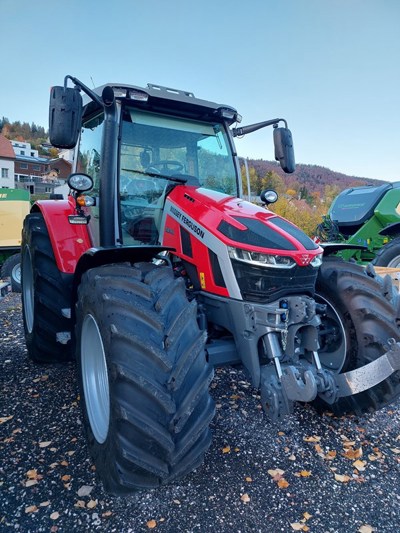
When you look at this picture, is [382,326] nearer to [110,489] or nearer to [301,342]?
[301,342]

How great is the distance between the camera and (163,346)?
177 centimetres

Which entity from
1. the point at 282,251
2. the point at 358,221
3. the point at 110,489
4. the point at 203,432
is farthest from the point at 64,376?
the point at 358,221

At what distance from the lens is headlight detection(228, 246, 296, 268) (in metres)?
2.19

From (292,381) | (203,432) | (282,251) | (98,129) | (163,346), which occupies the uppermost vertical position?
(98,129)

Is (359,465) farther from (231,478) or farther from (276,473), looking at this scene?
(231,478)

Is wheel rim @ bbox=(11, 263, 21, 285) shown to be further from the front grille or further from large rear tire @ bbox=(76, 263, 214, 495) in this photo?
the front grille

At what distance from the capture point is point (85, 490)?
2119 mm

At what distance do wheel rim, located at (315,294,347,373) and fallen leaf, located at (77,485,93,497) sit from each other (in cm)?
170

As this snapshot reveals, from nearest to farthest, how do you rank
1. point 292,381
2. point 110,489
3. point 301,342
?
point 110,489, point 292,381, point 301,342

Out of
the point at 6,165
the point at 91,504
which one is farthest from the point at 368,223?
the point at 6,165

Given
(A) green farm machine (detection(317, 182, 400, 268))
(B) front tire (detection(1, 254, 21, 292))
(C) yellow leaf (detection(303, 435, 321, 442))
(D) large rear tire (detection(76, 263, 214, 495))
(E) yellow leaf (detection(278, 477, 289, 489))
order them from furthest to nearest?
(B) front tire (detection(1, 254, 21, 292))
(A) green farm machine (detection(317, 182, 400, 268))
(C) yellow leaf (detection(303, 435, 321, 442))
(E) yellow leaf (detection(278, 477, 289, 489))
(D) large rear tire (detection(76, 263, 214, 495))

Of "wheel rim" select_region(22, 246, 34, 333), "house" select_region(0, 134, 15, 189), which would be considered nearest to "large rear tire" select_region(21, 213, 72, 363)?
"wheel rim" select_region(22, 246, 34, 333)

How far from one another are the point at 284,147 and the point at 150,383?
2.28m

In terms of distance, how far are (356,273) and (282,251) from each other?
0.81 metres
